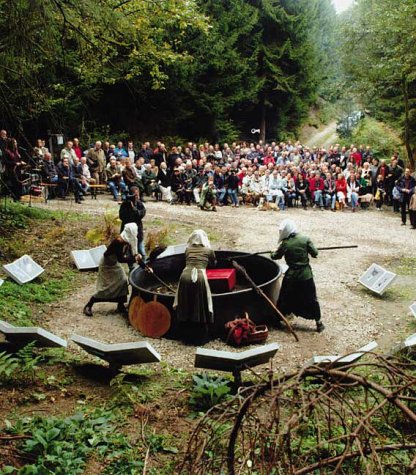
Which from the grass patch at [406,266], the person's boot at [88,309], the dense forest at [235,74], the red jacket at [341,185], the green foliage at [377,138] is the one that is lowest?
the grass patch at [406,266]

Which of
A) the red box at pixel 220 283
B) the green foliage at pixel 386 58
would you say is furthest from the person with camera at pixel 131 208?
the green foliage at pixel 386 58

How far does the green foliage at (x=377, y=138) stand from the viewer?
2730 centimetres

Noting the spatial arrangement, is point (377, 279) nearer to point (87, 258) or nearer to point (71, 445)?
point (87, 258)

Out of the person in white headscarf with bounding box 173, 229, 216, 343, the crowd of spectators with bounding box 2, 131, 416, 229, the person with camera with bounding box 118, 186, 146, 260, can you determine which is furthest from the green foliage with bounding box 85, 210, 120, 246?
the crowd of spectators with bounding box 2, 131, 416, 229

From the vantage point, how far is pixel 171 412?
219 inches

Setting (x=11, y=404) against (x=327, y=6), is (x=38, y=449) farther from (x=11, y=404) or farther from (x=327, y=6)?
(x=327, y=6)

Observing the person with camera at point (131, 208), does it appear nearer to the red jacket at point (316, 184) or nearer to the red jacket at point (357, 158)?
the red jacket at point (316, 184)

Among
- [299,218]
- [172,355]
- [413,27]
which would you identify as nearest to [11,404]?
[172,355]

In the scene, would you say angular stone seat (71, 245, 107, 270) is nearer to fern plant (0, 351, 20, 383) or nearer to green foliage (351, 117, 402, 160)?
fern plant (0, 351, 20, 383)

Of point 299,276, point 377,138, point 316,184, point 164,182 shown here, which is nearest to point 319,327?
point 299,276

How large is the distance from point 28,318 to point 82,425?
4.01 metres

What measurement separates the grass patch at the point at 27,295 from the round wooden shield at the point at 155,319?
187cm

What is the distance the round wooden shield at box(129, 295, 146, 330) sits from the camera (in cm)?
855

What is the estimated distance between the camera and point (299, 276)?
8.64 meters
